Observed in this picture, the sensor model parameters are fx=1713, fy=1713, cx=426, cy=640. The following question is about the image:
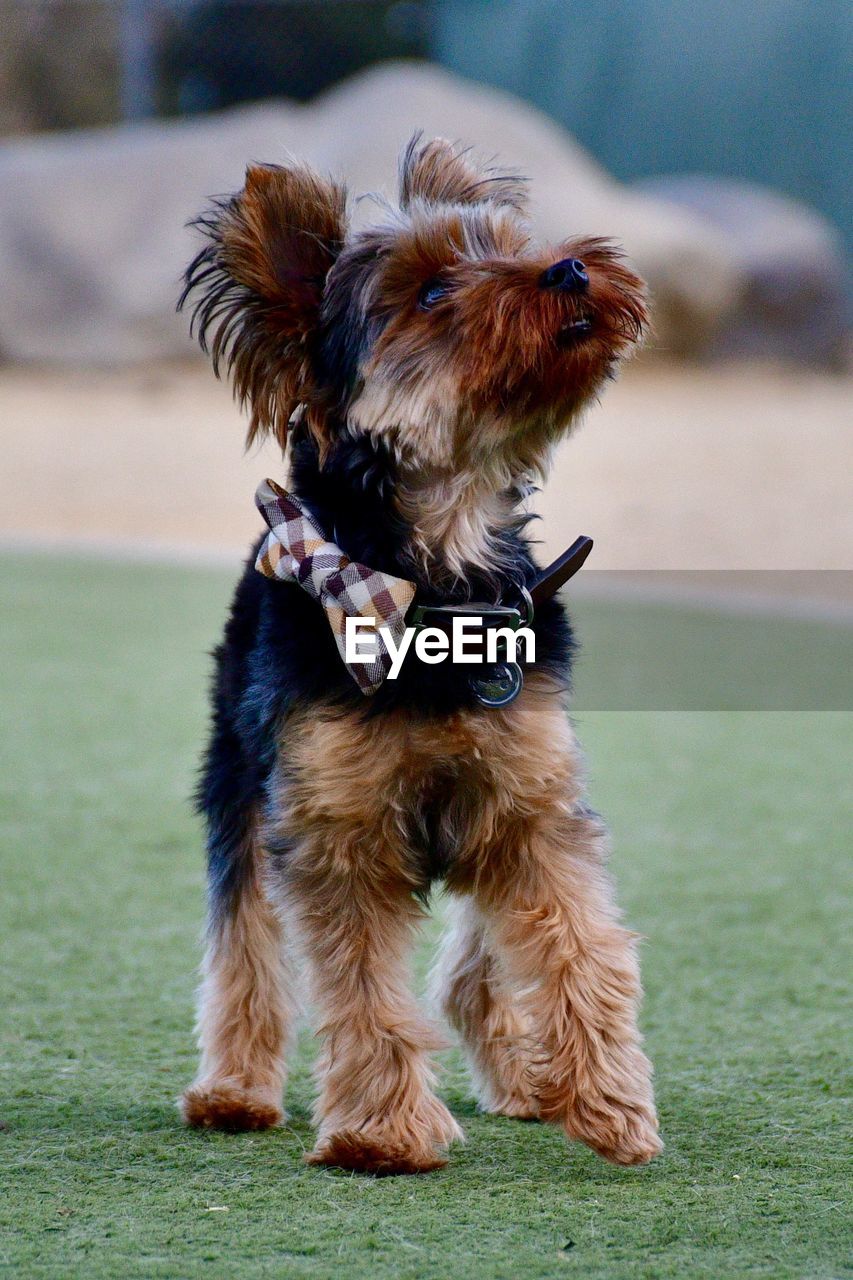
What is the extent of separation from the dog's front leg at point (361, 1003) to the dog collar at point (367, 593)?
0.99 ft

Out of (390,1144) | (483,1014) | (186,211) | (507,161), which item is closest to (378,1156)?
(390,1144)

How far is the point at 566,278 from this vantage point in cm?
Result: 285

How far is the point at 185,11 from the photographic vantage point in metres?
22.3

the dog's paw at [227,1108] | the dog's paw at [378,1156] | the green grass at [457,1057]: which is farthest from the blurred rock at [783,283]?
→ the dog's paw at [378,1156]

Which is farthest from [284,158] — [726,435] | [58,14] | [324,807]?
[58,14]

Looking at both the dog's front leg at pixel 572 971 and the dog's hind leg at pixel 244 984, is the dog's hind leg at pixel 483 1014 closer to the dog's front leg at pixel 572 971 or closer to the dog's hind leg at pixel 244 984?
the dog's front leg at pixel 572 971

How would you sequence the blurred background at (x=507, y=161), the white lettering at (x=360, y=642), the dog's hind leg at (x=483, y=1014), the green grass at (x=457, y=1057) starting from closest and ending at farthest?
the green grass at (x=457, y=1057)
the white lettering at (x=360, y=642)
the dog's hind leg at (x=483, y=1014)
the blurred background at (x=507, y=161)

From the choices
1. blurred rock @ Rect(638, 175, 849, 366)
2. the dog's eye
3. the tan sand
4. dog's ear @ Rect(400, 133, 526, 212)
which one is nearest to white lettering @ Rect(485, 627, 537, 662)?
the dog's eye

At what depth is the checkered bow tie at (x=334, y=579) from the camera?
279 cm

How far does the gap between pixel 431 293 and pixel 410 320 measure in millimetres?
65

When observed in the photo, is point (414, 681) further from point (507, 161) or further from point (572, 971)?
point (507, 161)

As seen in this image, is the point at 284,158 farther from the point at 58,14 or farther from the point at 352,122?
the point at 58,14

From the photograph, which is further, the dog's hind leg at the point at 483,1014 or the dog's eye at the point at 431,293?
the dog's hind leg at the point at 483,1014

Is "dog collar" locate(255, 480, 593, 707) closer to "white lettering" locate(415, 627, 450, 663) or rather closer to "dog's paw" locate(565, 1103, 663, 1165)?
"white lettering" locate(415, 627, 450, 663)
